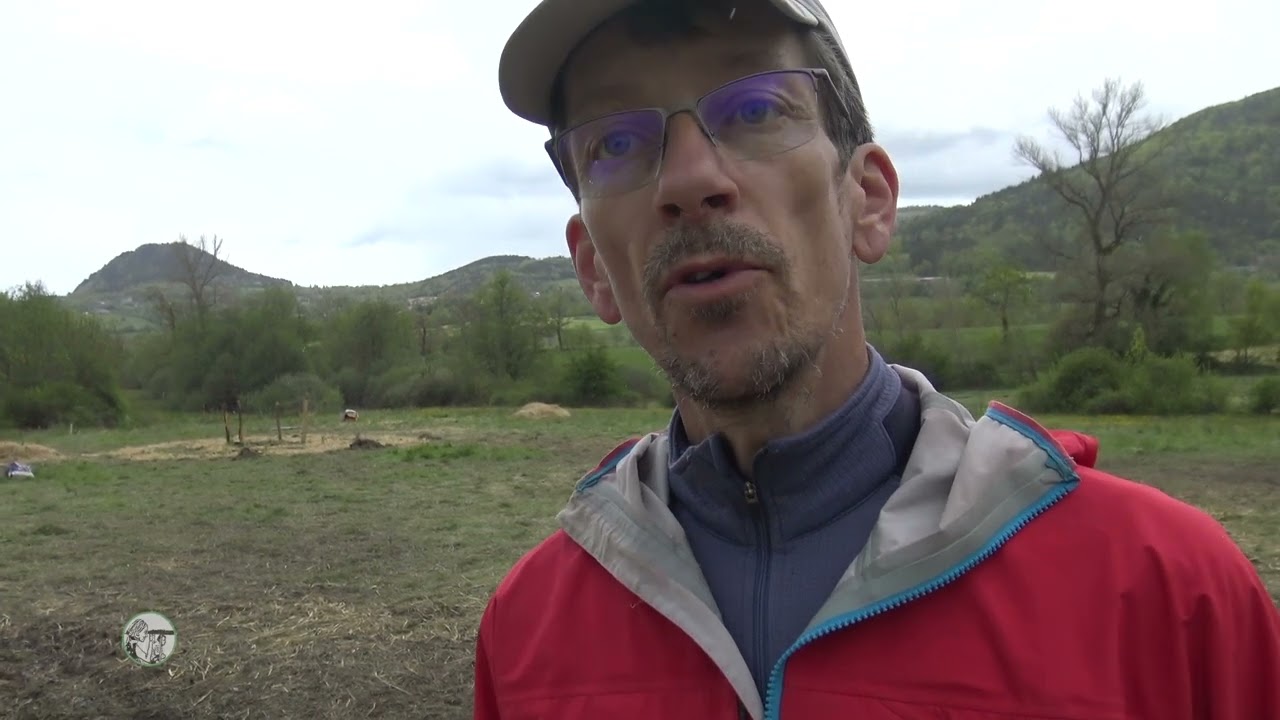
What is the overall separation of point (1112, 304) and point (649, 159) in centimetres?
3625

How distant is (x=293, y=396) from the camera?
40750mm

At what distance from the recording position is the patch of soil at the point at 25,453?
21.9 m

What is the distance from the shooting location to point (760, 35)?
1606 millimetres

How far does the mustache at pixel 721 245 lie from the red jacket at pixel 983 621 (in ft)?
1.42

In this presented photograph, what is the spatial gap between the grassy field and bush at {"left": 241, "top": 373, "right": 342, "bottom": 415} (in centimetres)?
1800

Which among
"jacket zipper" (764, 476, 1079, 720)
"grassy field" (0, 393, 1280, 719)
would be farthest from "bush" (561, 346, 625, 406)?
"jacket zipper" (764, 476, 1079, 720)

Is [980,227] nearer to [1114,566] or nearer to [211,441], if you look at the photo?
[211,441]

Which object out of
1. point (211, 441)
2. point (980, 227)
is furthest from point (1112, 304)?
point (980, 227)

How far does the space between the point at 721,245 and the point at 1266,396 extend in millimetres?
30975

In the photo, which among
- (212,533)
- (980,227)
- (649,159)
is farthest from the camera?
(980,227)

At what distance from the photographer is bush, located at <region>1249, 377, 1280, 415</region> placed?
86.2ft

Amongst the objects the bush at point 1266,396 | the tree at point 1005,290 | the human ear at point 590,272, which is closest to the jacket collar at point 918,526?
the human ear at point 590,272
